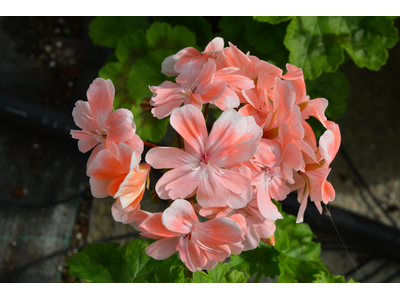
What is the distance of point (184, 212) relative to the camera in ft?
1.82

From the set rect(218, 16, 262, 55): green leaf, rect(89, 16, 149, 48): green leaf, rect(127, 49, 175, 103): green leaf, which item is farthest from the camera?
rect(89, 16, 149, 48): green leaf

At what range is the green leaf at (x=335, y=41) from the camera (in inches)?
45.9

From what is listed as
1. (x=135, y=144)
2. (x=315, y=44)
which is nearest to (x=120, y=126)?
(x=135, y=144)

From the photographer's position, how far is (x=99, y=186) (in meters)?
0.59

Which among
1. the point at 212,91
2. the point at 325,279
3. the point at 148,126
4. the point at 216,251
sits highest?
the point at 212,91

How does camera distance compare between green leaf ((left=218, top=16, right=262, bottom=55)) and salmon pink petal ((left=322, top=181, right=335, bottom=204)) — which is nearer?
salmon pink petal ((left=322, top=181, right=335, bottom=204))

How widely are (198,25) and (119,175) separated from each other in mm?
1016

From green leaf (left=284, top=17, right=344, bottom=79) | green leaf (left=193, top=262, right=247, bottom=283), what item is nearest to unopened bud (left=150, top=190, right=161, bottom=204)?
green leaf (left=193, top=262, right=247, bottom=283)

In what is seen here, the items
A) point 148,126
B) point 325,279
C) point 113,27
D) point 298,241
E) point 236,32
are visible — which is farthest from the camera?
point 113,27

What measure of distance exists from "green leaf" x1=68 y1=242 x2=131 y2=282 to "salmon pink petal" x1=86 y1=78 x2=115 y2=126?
557 mm

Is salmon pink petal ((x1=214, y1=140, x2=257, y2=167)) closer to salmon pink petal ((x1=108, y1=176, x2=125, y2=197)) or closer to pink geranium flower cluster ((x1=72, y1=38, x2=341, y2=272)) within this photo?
pink geranium flower cluster ((x1=72, y1=38, x2=341, y2=272))

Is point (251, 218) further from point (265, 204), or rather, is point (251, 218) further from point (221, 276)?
point (221, 276)

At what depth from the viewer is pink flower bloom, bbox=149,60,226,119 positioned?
2.01 feet

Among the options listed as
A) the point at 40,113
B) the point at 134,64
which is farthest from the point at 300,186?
the point at 40,113
